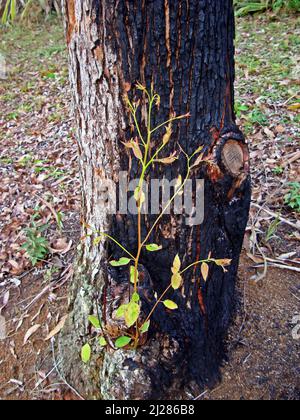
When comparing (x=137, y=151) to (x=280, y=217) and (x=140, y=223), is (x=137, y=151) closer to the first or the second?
(x=140, y=223)

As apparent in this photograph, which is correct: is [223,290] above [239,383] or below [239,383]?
above

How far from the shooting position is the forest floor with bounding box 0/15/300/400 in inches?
70.9

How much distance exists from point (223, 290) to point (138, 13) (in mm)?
1181

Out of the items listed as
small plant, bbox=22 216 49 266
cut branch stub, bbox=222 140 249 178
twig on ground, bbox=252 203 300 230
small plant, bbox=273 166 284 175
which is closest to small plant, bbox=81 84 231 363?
cut branch stub, bbox=222 140 249 178

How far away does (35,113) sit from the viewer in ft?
15.5

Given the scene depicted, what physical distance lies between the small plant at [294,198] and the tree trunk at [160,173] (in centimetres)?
101

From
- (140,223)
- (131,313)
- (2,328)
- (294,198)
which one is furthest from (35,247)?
(294,198)
